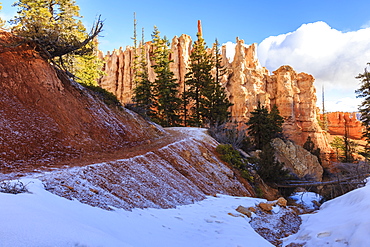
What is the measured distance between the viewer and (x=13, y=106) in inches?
303

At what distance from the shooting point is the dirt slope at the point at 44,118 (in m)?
6.80

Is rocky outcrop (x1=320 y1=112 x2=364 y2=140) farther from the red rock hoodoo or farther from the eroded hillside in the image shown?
the eroded hillside

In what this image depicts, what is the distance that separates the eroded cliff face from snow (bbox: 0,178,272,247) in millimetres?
39190

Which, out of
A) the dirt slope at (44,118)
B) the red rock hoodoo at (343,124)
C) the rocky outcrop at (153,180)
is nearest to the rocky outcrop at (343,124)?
the red rock hoodoo at (343,124)

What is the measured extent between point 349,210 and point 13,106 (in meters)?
10.4

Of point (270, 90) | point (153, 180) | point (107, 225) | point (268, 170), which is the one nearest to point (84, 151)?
point (153, 180)

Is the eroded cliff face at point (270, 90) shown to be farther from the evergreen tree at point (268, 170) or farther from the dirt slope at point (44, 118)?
the dirt slope at point (44, 118)

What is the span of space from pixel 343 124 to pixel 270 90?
106ft

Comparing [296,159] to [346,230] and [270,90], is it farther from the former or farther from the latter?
[270,90]

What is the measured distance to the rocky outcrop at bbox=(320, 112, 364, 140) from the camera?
60912 mm

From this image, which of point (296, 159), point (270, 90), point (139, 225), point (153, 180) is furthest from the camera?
point (270, 90)

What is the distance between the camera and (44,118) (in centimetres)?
819

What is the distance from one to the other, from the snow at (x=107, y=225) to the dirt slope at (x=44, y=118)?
3.12 metres

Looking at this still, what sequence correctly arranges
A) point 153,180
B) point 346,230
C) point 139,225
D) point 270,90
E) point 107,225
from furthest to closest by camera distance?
1. point 270,90
2. point 153,180
3. point 346,230
4. point 139,225
5. point 107,225
